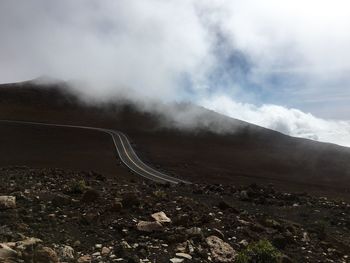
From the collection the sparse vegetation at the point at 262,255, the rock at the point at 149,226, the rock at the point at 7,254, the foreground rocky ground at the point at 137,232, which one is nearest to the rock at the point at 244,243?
the foreground rocky ground at the point at 137,232

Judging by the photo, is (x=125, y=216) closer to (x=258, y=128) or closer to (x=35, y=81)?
(x=258, y=128)

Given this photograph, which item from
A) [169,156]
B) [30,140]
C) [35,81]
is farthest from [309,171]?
[35,81]

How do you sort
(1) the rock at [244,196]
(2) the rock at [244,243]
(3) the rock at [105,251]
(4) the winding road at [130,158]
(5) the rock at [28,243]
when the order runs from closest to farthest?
(5) the rock at [28,243]
(3) the rock at [105,251]
(2) the rock at [244,243]
(1) the rock at [244,196]
(4) the winding road at [130,158]

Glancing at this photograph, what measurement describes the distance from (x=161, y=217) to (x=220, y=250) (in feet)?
6.33

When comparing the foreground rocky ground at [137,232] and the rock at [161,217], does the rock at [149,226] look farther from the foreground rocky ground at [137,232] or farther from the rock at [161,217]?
the rock at [161,217]

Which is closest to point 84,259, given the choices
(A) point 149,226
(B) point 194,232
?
(A) point 149,226

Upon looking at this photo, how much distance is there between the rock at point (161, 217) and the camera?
10469mm

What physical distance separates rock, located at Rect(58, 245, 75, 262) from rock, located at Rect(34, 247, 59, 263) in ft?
1.51

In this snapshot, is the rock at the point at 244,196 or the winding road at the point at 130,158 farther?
the winding road at the point at 130,158

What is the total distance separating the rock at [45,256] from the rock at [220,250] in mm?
3508

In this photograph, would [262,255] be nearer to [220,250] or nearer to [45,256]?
[220,250]

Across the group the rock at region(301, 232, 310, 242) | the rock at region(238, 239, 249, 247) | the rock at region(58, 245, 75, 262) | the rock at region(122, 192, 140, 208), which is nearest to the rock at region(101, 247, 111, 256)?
the rock at region(58, 245, 75, 262)

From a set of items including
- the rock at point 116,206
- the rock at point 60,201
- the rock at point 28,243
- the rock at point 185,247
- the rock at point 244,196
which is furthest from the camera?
the rock at point 244,196

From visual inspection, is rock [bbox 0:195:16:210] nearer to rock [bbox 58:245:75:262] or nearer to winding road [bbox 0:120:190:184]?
rock [bbox 58:245:75:262]
